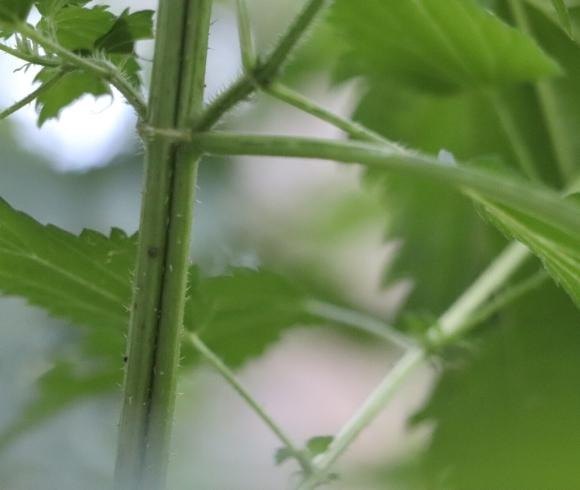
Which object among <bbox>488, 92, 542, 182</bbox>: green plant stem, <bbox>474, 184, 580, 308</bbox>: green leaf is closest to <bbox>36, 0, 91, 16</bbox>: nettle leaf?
<bbox>474, 184, 580, 308</bbox>: green leaf

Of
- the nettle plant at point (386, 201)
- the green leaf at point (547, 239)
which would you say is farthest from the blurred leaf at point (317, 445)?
the green leaf at point (547, 239)

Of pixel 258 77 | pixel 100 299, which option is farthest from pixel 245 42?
pixel 100 299

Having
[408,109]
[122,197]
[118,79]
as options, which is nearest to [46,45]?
[118,79]

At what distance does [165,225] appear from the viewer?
0.87 feet

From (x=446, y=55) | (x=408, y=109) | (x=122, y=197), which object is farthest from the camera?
(x=122, y=197)

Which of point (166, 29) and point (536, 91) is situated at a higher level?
point (536, 91)

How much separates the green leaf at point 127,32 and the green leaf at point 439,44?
0.14 m

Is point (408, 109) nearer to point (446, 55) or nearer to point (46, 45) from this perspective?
point (446, 55)

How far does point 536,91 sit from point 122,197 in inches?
15.6

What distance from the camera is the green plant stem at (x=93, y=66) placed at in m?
0.26

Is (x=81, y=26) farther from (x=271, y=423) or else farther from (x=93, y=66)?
(x=271, y=423)

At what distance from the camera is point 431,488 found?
0.35 meters

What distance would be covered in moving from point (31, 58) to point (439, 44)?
23cm

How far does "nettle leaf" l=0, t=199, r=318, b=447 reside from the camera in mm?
317
